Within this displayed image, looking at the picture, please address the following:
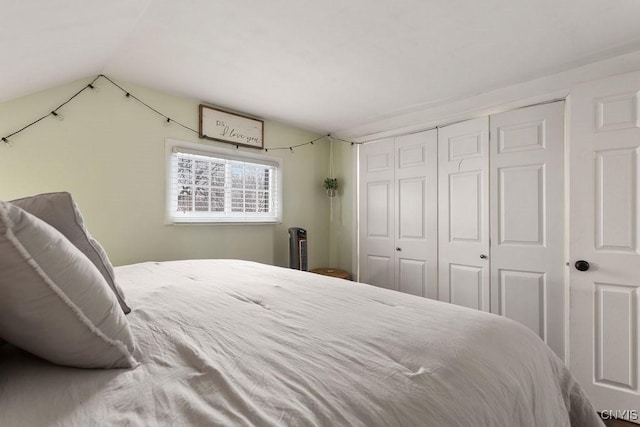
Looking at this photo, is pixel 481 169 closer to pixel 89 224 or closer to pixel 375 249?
pixel 375 249

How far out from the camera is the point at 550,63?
2104 mm

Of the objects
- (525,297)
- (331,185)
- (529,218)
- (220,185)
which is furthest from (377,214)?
(220,185)

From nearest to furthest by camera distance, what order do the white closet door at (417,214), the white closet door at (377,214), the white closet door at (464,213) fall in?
the white closet door at (464,213), the white closet door at (417,214), the white closet door at (377,214)

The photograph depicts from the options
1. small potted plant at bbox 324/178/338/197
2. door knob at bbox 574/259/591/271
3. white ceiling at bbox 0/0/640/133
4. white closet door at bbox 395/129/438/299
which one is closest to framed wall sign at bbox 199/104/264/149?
white ceiling at bbox 0/0/640/133

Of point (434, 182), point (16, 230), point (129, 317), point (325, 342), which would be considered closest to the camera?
point (16, 230)

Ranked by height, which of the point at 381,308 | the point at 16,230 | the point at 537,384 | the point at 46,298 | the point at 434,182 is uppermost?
the point at 434,182

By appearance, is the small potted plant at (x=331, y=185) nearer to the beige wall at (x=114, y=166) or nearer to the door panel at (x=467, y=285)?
the beige wall at (x=114, y=166)

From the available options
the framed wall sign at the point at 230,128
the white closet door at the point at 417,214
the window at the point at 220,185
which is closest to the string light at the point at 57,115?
the window at the point at 220,185

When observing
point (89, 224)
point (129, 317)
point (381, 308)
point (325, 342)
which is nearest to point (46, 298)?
point (129, 317)

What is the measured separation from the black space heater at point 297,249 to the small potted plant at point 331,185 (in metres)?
0.80

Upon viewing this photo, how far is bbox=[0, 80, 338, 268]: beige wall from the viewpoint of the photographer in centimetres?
205

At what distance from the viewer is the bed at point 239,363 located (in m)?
0.55

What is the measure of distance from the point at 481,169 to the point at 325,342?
2463mm

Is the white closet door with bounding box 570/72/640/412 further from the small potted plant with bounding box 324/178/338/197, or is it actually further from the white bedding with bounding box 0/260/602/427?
the small potted plant with bounding box 324/178/338/197
